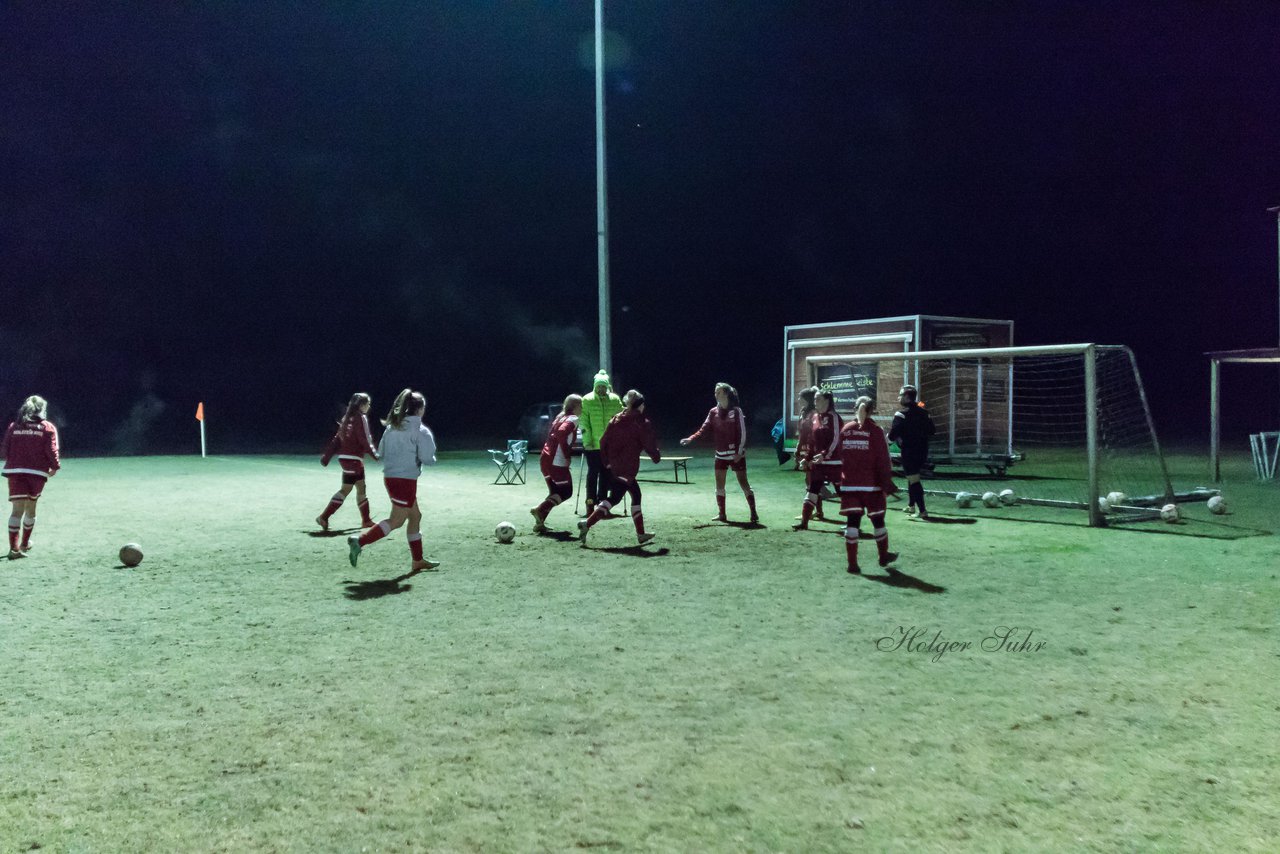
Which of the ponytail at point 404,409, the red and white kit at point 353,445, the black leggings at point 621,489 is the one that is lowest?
the black leggings at point 621,489

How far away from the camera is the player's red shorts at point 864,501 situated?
963 cm

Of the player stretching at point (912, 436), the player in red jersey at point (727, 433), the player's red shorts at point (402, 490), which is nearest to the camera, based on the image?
the player's red shorts at point (402, 490)

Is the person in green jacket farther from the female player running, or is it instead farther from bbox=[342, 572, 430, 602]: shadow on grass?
bbox=[342, 572, 430, 602]: shadow on grass

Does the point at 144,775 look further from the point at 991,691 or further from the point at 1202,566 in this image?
the point at 1202,566

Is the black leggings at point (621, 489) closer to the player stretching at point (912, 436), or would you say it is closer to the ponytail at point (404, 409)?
the ponytail at point (404, 409)

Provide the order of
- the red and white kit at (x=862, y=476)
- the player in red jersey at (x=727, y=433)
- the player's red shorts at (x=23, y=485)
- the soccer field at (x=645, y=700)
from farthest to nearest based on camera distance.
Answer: the player in red jersey at (x=727, y=433), the player's red shorts at (x=23, y=485), the red and white kit at (x=862, y=476), the soccer field at (x=645, y=700)

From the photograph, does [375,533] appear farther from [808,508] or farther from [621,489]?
[808,508]

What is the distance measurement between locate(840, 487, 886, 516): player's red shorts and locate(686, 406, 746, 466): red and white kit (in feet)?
10.8

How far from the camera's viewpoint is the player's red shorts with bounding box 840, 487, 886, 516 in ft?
31.6

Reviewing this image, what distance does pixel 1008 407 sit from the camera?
2102 centimetres

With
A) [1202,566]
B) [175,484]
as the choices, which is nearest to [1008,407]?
[1202,566]


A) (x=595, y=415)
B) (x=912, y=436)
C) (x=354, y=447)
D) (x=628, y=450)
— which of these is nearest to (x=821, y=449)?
(x=912, y=436)

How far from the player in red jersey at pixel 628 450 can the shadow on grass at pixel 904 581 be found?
299 cm

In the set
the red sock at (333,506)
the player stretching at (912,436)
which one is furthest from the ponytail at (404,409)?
the player stretching at (912,436)
